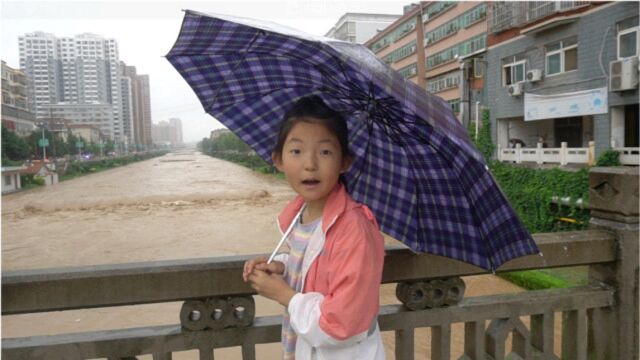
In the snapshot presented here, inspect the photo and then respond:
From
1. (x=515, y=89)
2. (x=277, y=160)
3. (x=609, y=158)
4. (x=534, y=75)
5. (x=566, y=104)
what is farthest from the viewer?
(x=515, y=89)

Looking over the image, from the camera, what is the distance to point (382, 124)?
1496mm

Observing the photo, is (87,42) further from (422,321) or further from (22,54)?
(422,321)

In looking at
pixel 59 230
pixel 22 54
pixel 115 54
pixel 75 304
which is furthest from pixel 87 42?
pixel 75 304

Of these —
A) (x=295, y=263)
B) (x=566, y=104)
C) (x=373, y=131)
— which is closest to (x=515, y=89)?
(x=566, y=104)

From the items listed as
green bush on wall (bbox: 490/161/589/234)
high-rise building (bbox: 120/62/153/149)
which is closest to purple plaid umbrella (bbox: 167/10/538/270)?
green bush on wall (bbox: 490/161/589/234)

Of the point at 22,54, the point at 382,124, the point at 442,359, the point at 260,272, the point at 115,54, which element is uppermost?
the point at 115,54

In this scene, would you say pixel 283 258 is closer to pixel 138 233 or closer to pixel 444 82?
pixel 138 233

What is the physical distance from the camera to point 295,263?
1357 mm

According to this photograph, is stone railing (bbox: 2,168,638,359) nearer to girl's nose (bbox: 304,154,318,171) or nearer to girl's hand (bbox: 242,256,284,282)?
girl's hand (bbox: 242,256,284,282)

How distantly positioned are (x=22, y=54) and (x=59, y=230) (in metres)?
15.5

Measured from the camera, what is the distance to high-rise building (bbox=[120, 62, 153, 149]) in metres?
70.2

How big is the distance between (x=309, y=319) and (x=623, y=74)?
1313 cm

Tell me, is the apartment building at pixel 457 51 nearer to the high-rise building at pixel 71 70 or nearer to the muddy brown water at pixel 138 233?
the muddy brown water at pixel 138 233

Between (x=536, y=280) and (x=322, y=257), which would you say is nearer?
(x=322, y=257)
